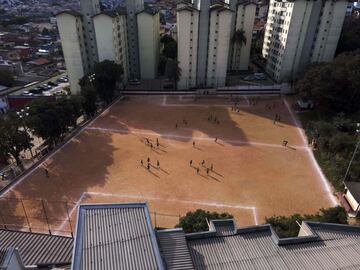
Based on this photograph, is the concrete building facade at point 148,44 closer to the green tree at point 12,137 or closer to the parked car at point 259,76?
the parked car at point 259,76

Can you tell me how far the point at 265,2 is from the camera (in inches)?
4461

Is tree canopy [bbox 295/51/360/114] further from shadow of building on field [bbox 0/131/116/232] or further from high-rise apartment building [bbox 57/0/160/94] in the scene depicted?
high-rise apartment building [bbox 57/0/160/94]

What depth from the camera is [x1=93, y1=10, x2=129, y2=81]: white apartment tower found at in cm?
5018

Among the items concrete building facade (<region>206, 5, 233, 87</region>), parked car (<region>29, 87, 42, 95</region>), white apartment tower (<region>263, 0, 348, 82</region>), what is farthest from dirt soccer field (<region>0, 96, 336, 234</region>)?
parked car (<region>29, 87, 42, 95</region>)

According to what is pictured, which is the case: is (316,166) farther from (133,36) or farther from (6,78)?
(6,78)

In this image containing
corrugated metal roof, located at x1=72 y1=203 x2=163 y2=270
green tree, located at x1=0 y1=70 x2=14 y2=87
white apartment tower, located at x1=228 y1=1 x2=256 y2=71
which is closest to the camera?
corrugated metal roof, located at x1=72 y1=203 x2=163 y2=270

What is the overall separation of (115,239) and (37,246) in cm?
788

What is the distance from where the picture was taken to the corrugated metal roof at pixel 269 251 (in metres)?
14.3

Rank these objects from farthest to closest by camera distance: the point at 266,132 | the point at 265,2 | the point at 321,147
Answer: the point at 265,2 → the point at 266,132 → the point at 321,147

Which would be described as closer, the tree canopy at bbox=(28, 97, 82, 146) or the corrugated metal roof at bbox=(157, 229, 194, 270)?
the corrugated metal roof at bbox=(157, 229, 194, 270)

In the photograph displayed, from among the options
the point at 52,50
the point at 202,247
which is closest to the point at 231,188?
the point at 202,247

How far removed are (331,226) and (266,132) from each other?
2534 centimetres

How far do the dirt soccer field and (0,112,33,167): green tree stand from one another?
3.77m

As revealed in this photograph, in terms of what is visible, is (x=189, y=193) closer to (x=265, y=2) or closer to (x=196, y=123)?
(x=196, y=123)
